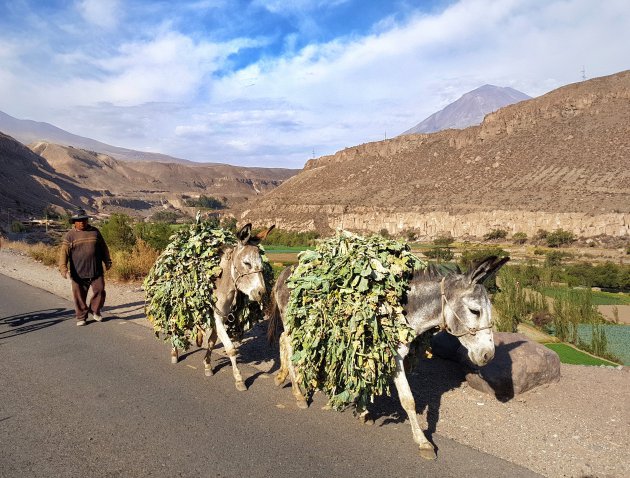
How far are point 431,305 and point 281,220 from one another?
82946 mm

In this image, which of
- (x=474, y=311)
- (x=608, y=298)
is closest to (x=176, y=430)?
(x=474, y=311)

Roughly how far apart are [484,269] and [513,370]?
2.24 metres

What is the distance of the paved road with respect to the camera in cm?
420

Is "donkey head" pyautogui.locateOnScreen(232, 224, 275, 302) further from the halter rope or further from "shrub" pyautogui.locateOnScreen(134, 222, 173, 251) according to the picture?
"shrub" pyautogui.locateOnScreen(134, 222, 173, 251)

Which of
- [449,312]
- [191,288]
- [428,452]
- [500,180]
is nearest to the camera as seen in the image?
[428,452]

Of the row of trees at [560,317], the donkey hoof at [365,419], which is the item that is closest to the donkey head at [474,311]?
the donkey hoof at [365,419]

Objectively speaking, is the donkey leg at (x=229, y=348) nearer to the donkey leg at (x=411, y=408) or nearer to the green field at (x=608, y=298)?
the donkey leg at (x=411, y=408)

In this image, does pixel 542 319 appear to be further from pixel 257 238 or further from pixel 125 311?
pixel 257 238

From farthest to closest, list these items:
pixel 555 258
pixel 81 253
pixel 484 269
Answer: pixel 555 258, pixel 81 253, pixel 484 269

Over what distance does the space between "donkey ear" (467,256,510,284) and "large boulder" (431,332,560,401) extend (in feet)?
6.68

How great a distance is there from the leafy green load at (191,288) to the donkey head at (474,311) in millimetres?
3034

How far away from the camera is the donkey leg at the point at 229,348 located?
6.11 m

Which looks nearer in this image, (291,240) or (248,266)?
(248,266)

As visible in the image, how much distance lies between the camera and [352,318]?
15.0 feet
